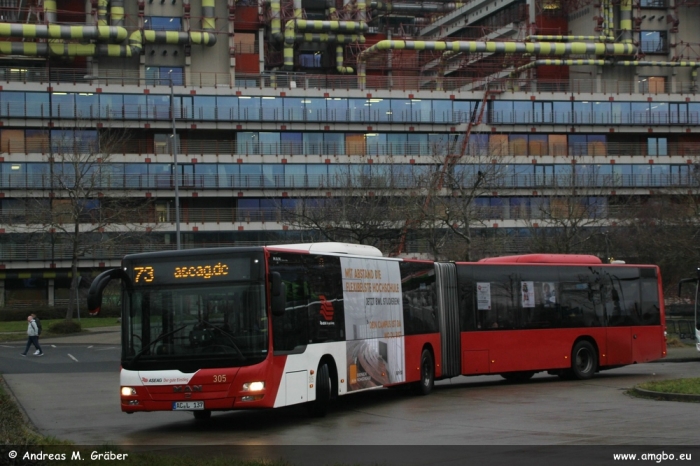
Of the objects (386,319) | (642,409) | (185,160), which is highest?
(185,160)

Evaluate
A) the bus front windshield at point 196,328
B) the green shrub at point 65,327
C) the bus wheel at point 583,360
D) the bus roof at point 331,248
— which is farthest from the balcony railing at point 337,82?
the bus front windshield at point 196,328

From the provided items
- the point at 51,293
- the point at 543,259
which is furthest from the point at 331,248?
the point at 51,293

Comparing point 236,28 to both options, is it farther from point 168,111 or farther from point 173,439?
point 173,439

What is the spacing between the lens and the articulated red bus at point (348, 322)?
660 inches

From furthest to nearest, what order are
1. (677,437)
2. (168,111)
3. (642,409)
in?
(168,111) → (642,409) → (677,437)

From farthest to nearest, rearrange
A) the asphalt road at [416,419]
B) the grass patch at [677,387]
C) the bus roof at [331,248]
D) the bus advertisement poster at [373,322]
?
the bus advertisement poster at [373,322], the grass patch at [677,387], the bus roof at [331,248], the asphalt road at [416,419]

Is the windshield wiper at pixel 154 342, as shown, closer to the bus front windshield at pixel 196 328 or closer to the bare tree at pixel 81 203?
the bus front windshield at pixel 196 328

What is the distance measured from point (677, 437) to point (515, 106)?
67.9 m

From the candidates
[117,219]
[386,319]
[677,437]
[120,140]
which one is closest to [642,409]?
[677,437]

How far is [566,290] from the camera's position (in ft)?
87.4

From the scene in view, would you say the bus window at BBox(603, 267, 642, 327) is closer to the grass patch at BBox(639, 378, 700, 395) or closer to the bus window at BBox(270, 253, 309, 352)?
the grass patch at BBox(639, 378, 700, 395)

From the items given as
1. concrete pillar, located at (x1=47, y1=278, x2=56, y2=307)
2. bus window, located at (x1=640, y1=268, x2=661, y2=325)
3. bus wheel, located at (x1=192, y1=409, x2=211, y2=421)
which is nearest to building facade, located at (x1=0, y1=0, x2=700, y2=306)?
concrete pillar, located at (x1=47, y1=278, x2=56, y2=307)

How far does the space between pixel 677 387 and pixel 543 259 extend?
21.6 feet

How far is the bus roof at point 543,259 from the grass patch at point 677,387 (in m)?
5.30
